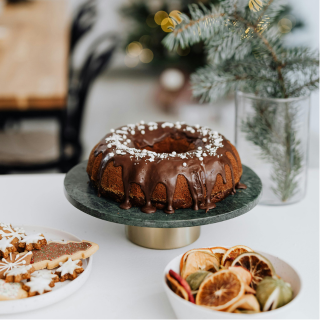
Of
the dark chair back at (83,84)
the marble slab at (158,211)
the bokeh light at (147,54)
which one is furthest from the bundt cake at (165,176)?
the bokeh light at (147,54)

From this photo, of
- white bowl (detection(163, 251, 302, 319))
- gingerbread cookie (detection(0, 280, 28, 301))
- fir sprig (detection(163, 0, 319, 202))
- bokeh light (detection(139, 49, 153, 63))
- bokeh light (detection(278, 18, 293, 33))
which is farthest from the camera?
bokeh light (detection(139, 49, 153, 63))

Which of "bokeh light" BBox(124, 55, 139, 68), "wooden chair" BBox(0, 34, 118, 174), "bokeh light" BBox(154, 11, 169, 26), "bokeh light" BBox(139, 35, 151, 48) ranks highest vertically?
"bokeh light" BBox(154, 11, 169, 26)

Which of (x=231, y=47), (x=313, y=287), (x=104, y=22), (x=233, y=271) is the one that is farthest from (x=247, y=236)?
(x=104, y=22)

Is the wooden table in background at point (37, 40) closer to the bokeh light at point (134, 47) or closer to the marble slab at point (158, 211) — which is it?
the bokeh light at point (134, 47)

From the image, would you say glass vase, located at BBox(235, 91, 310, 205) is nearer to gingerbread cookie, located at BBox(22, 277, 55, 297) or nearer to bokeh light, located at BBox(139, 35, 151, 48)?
gingerbread cookie, located at BBox(22, 277, 55, 297)

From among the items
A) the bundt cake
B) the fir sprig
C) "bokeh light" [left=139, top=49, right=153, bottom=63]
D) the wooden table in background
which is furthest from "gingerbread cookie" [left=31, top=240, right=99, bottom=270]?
the wooden table in background

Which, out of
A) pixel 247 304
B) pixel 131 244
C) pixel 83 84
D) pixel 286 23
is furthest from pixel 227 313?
pixel 286 23

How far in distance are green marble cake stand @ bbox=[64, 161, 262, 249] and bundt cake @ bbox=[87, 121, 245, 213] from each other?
0.02 metres

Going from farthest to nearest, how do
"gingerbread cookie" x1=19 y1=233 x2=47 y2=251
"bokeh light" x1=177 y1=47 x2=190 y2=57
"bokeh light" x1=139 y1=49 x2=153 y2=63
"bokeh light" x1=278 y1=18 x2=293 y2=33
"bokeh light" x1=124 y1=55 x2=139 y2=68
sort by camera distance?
"bokeh light" x1=124 y1=55 x2=139 y2=68 → "bokeh light" x1=139 y1=49 x2=153 y2=63 → "bokeh light" x1=177 y1=47 x2=190 y2=57 → "bokeh light" x1=278 y1=18 x2=293 y2=33 → "gingerbread cookie" x1=19 y1=233 x2=47 y2=251

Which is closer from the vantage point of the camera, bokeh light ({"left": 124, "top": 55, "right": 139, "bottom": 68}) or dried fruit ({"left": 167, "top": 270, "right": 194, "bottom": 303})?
dried fruit ({"left": 167, "top": 270, "right": 194, "bottom": 303})

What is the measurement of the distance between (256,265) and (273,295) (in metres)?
0.10

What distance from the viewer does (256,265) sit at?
755mm

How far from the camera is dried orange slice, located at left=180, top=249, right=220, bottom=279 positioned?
751 mm

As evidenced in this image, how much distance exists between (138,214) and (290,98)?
0.60m
